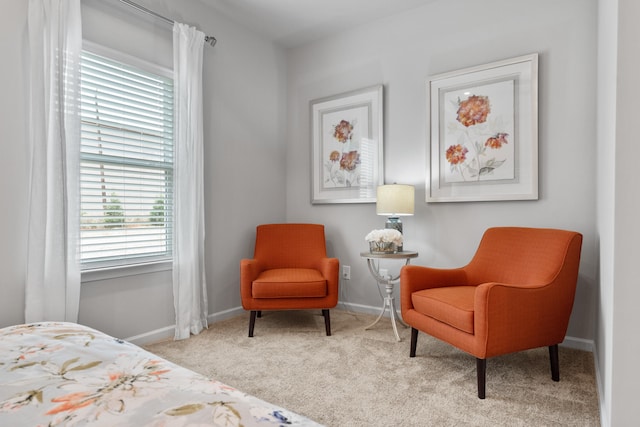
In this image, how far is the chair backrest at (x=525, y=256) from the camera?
2.10m

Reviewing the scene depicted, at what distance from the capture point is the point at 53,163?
2150mm

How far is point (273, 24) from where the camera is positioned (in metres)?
3.51

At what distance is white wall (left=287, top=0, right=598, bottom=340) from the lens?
2523 mm

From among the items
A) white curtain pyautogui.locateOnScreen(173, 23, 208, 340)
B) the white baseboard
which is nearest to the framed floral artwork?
white curtain pyautogui.locateOnScreen(173, 23, 208, 340)

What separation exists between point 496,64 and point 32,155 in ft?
10.1

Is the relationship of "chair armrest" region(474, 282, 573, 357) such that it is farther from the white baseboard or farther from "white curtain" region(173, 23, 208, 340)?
the white baseboard

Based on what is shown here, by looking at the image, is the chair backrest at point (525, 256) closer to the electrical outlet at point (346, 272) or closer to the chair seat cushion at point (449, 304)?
the chair seat cushion at point (449, 304)

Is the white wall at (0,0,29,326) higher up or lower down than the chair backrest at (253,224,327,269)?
higher up

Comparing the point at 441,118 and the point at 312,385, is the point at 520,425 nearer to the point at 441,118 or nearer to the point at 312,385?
the point at 312,385

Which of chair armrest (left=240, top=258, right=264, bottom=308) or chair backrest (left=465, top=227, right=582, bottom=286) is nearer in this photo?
chair backrest (left=465, top=227, right=582, bottom=286)

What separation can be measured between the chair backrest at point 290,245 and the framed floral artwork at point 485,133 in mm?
1051

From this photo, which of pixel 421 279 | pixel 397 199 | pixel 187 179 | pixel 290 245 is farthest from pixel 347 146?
pixel 421 279

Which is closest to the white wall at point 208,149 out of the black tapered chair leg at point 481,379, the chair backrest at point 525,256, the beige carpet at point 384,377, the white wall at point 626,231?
the beige carpet at point 384,377

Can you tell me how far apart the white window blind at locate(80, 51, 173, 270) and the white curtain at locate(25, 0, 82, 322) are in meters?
0.16
